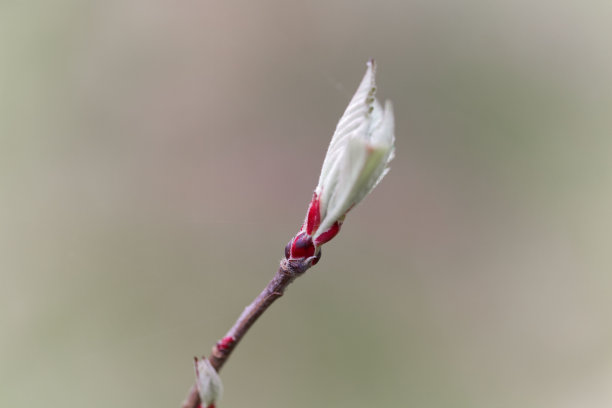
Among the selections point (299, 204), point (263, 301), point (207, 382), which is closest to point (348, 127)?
point (263, 301)

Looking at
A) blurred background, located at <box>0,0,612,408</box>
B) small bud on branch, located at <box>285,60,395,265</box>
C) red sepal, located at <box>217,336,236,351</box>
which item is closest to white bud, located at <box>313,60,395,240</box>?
small bud on branch, located at <box>285,60,395,265</box>

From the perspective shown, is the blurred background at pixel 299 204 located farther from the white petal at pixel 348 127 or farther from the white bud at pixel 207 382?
the white petal at pixel 348 127

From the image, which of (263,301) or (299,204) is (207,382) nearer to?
(263,301)

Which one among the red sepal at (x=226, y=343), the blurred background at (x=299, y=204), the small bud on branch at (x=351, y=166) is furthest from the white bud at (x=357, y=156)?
the blurred background at (x=299, y=204)

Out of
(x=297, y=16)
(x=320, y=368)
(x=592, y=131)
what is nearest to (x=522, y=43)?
(x=592, y=131)

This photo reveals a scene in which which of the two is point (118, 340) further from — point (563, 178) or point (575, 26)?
point (575, 26)
